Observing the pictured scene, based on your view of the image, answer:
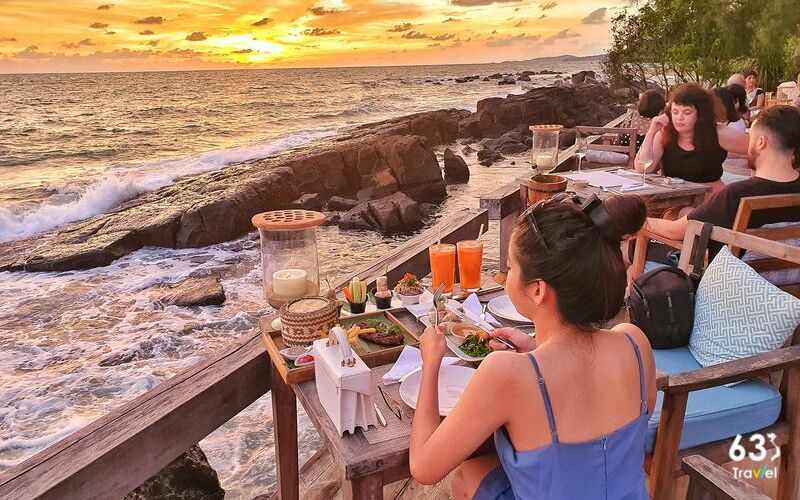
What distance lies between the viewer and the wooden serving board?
1.88 m

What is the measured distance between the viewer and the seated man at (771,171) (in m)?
3.20

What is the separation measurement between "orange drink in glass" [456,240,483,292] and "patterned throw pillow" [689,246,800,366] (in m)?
1.08

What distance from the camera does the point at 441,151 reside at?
25641 millimetres

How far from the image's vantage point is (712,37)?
19953 millimetres

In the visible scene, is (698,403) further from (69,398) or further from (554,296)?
(69,398)

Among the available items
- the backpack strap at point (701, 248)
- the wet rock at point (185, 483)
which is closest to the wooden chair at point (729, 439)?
the backpack strap at point (701, 248)

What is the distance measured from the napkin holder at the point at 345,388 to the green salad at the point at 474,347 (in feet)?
1.43

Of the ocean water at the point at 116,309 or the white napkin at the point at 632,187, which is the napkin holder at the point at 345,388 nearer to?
the white napkin at the point at 632,187

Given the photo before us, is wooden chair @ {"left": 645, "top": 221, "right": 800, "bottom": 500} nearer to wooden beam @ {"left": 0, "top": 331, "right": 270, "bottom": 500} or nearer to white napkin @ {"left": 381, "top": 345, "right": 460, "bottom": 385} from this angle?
white napkin @ {"left": 381, "top": 345, "right": 460, "bottom": 385}

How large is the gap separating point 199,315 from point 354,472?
28.4ft

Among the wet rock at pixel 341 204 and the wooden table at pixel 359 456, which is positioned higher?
the wooden table at pixel 359 456

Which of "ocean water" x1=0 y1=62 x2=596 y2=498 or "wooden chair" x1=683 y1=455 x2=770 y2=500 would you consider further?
"ocean water" x1=0 y1=62 x2=596 y2=498

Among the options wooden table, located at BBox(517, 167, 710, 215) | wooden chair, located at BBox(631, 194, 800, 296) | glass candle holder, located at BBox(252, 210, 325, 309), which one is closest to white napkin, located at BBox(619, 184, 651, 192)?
wooden table, located at BBox(517, 167, 710, 215)

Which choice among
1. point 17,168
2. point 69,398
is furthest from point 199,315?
point 17,168
